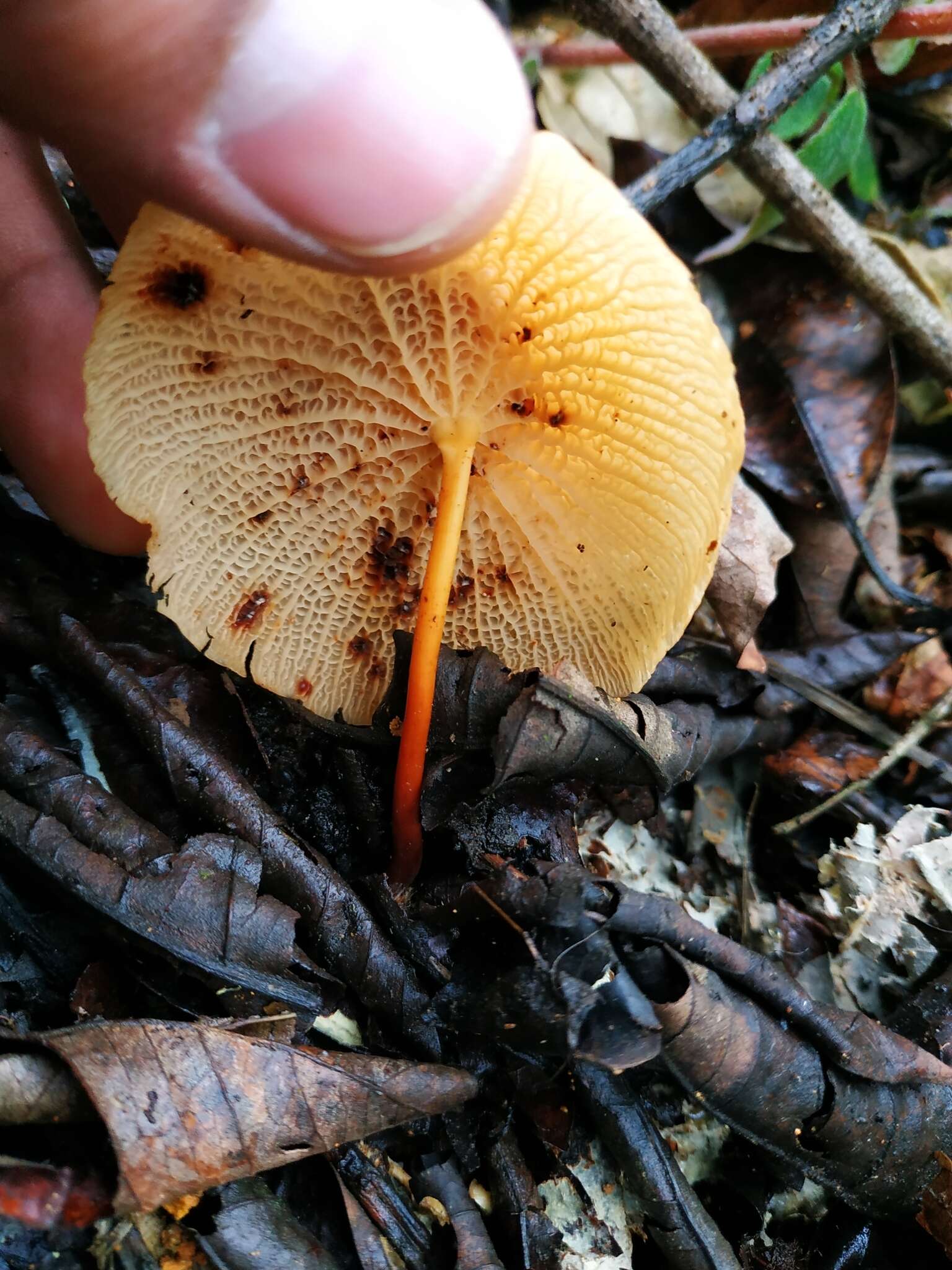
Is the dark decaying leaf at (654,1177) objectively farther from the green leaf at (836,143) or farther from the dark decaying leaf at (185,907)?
the green leaf at (836,143)

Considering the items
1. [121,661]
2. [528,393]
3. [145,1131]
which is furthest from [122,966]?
[528,393]

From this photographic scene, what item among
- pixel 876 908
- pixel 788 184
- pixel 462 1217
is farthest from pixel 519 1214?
pixel 788 184

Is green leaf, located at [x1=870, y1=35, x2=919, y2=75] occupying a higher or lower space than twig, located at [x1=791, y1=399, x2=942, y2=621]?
higher

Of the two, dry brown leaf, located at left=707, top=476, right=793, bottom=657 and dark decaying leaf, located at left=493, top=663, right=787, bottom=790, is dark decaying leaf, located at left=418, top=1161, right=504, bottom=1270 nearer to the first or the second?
dark decaying leaf, located at left=493, top=663, right=787, bottom=790

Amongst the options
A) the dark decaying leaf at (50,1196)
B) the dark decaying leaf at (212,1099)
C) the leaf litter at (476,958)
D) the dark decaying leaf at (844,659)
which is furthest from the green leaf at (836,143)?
the dark decaying leaf at (50,1196)

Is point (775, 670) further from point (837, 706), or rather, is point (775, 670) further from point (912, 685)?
point (912, 685)

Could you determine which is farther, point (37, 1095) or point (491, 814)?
point (491, 814)

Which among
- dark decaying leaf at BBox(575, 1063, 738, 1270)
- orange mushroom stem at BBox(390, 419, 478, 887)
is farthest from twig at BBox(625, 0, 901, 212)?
dark decaying leaf at BBox(575, 1063, 738, 1270)
